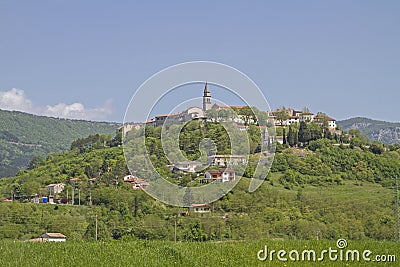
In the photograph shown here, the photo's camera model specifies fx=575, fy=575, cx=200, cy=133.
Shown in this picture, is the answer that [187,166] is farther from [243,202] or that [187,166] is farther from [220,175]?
[243,202]

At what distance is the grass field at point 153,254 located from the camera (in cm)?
1023

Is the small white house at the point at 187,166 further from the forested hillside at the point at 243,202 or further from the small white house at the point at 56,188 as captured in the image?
the small white house at the point at 56,188

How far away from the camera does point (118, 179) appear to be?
6438cm

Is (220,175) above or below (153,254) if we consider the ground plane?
above

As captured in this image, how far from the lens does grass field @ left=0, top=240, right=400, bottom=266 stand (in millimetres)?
10234

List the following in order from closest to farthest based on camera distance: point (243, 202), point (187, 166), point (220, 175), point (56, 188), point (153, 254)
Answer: point (153, 254), point (187, 166), point (220, 175), point (243, 202), point (56, 188)

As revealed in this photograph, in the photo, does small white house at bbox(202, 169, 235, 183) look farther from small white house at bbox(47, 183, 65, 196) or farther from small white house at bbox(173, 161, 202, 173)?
small white house at bbox(47, 183, 65, 196)

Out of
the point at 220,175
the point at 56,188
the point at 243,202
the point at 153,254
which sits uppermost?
the point at 220,175

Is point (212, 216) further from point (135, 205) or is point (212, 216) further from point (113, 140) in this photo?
point (113, 140)

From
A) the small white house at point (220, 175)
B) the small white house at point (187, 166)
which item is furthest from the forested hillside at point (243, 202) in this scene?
the small white house at point (220, 175)

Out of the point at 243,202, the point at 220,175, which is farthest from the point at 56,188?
the point at 220,175

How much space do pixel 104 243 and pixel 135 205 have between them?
39.9 m

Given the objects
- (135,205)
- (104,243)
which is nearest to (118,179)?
(135,205)

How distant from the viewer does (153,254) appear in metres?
11.1
